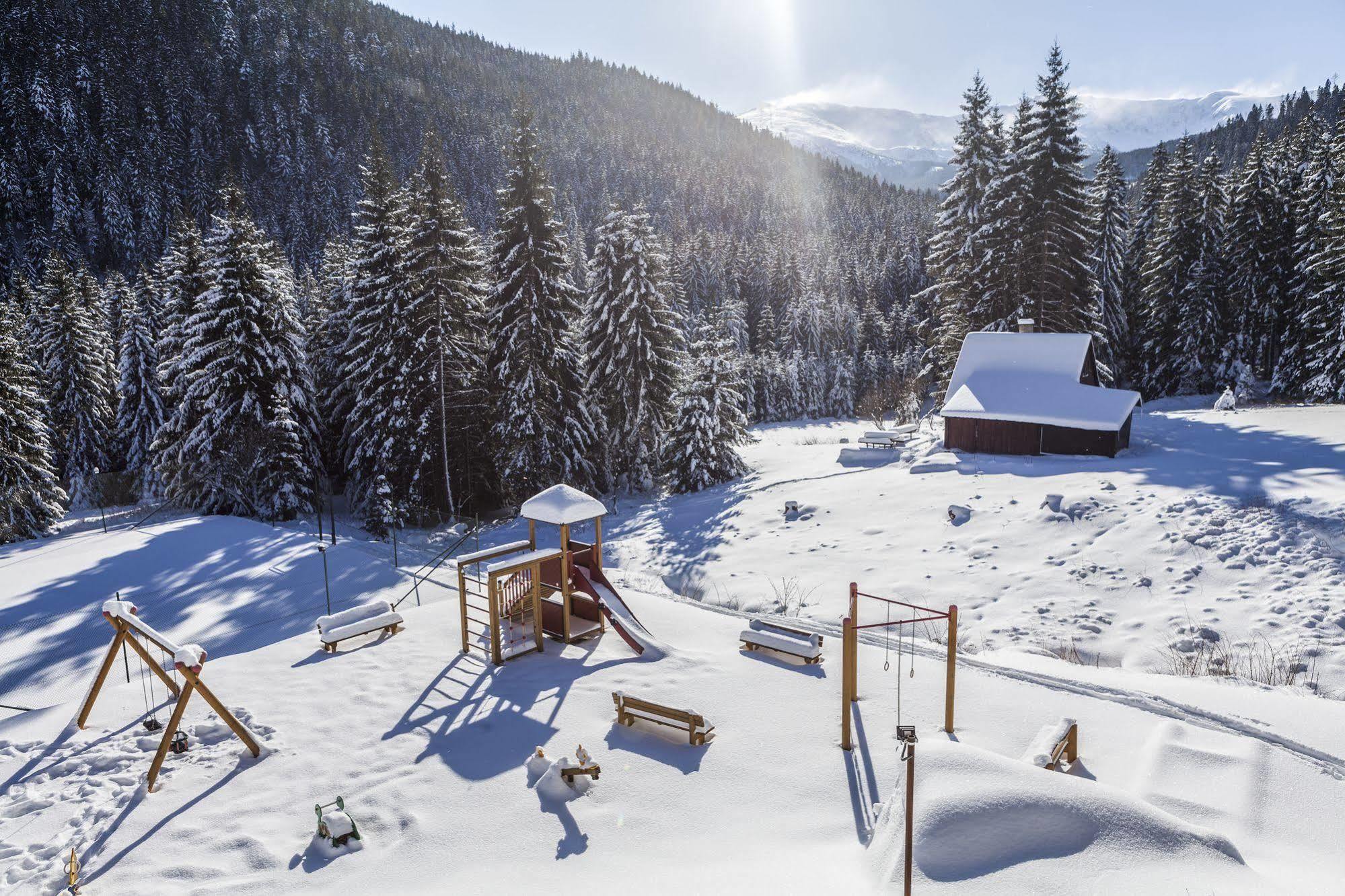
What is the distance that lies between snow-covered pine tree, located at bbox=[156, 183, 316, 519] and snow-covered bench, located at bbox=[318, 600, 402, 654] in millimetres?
15216

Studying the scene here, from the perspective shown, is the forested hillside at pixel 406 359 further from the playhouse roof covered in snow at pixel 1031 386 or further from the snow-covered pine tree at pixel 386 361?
A: the playhouse roof covered in snow at pixel 1031 386

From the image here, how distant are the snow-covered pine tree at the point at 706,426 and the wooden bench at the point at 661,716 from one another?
23.1 m

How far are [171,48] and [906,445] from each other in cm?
15226

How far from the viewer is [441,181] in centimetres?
2898

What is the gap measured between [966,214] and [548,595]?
29938 millimetres

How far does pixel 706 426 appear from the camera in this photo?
112 feet

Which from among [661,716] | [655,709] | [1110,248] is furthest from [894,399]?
[655,709]

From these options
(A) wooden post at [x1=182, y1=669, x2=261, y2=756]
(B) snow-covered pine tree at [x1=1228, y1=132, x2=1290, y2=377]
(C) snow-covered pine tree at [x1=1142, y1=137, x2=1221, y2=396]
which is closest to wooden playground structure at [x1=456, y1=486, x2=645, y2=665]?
(A) wooden post at [x1=182, y1=669, x2=261, y2=756]

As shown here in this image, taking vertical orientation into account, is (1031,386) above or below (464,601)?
above

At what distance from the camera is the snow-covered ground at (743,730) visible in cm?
746

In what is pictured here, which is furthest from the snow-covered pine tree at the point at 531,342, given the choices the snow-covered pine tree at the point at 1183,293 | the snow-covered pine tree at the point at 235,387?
the snow-covered pine tree at the point at 1183,293

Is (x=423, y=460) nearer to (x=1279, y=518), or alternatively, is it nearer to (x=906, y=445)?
(x=906, y=445)

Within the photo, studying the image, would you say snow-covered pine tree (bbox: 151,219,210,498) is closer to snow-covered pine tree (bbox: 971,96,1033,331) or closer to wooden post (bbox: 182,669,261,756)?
wooden post (bbox: 182,669,261,756)

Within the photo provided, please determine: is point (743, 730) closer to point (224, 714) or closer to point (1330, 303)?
point (224, 714)
